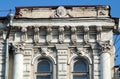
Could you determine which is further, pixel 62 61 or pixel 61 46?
pixel 61 46

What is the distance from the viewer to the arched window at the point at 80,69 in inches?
1391

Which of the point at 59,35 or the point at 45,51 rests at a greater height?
the point at 59,35

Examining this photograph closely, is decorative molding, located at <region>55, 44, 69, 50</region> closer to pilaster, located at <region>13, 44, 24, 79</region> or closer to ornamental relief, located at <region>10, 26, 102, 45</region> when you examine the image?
ornamental relief, located at <region>10, 26, 102, 45</region>

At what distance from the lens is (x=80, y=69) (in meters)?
35.6

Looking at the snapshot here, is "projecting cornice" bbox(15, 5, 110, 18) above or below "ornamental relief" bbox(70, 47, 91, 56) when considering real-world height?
above

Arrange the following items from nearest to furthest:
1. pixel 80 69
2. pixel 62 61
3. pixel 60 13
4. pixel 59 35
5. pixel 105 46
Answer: pixel 62 61
pixel 105 46
pixel 80 69
pixel 59 35
pixel 60 13

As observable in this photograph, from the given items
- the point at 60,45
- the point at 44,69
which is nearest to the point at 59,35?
the point at 60,45

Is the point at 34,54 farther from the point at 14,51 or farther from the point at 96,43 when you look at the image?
the point at 96,43

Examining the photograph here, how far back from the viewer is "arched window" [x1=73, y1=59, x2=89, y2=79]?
116 ft

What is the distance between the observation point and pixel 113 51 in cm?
3584

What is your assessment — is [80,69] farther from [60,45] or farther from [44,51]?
[44,51]

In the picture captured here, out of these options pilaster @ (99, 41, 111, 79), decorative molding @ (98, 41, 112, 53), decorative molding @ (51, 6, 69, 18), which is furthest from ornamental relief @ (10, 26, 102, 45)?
decorative molding @ (51, 6, 69, 18)

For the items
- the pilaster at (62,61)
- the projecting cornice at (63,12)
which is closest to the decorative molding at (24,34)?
the projecting cornice at (63,12)

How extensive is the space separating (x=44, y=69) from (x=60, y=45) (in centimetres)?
158
